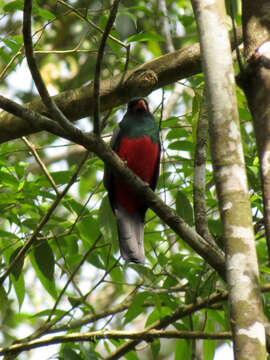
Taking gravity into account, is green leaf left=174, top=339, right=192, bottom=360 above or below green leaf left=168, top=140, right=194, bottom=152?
below

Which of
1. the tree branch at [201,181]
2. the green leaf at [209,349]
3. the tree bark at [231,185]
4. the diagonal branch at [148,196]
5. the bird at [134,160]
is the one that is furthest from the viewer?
the bird at [134,160]

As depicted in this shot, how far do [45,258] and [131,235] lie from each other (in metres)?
0.58

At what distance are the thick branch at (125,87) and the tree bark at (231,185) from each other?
2.36ft

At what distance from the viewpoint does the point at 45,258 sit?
3145 millimetres

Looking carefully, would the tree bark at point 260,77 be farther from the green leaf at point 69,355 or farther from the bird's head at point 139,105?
the bird's head at point 139,105

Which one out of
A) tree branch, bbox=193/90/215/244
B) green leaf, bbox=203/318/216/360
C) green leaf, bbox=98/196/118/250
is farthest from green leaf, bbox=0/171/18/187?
green leaf, bbox=203/318/216/360

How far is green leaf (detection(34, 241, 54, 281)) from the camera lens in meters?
3.10

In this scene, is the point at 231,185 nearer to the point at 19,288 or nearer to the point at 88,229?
the point at 88,229

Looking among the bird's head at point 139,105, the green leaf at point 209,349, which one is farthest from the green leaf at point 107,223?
the bird's head at point 139,105

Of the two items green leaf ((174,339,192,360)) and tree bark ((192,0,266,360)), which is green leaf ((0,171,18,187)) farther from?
tree bark ((192,0,266,360))

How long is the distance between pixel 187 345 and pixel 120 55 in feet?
5.25

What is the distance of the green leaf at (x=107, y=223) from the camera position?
10.3ft

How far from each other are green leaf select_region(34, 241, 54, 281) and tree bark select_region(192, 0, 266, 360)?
148cm

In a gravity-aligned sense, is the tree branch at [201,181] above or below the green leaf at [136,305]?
above
